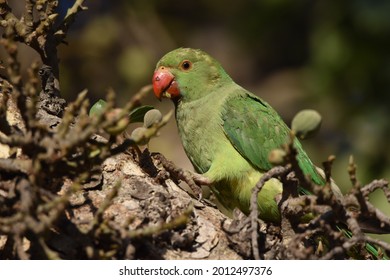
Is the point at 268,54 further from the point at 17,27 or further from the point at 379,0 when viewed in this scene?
the point at 17,27

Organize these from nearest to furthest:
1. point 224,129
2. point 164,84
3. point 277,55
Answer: point 224,129 < point 164,84 < point 277,55

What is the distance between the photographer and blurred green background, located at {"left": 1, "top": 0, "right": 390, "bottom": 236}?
19.1ft

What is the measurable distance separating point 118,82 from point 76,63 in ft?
1.73

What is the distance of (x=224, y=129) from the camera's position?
3.93 metres

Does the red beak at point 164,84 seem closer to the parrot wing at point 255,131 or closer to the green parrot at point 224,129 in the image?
the green parrot at point 224,129

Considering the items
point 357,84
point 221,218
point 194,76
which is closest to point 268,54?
point 357,84

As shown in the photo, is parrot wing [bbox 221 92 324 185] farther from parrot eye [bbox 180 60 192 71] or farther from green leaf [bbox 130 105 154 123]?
green leaf [bbox 130 105 154 123]

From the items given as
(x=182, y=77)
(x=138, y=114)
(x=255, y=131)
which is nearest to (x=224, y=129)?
(x=255, y=131)

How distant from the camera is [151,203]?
270cm

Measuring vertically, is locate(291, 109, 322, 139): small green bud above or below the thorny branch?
above

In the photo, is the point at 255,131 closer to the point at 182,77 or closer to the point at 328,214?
the point at 182,77

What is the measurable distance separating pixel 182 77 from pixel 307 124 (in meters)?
2.09

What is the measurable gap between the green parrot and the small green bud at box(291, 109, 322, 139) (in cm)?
139

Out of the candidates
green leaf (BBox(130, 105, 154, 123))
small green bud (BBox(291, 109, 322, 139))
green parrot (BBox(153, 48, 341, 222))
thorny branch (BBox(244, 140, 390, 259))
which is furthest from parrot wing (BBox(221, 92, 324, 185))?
small green bud (BBox(291, 109, 322, 139))
